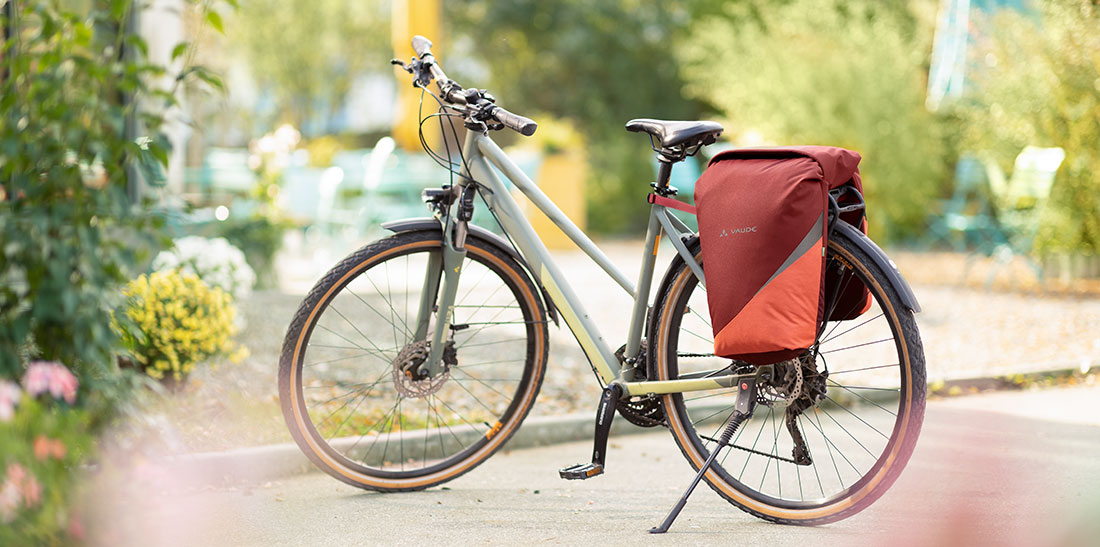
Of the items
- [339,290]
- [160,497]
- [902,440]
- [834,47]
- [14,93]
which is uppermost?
[834,47]

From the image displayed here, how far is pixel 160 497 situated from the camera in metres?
3.45

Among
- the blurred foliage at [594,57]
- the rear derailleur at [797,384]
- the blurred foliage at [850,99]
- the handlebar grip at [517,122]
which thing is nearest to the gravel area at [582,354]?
the rear derailleur at [797,384]

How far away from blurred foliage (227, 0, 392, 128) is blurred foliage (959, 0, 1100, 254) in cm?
1764

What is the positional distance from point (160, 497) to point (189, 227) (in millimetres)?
4181

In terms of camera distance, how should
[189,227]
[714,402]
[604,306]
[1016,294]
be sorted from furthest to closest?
[1016,294] → [604,306] → [189,227] → [714,402]

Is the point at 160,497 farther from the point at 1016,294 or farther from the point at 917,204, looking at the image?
the point at 917,204

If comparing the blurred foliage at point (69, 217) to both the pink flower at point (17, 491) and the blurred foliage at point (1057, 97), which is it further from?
the blurred foliage at point (1057, 97)

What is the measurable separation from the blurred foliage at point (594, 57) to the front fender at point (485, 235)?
558 inches

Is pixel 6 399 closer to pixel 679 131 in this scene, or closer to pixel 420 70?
pixel 420 70

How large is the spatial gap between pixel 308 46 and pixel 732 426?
23.5 m

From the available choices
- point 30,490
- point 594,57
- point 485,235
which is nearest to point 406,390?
point 485,235

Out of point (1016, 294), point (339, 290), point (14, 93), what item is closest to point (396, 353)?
point (339, 290)

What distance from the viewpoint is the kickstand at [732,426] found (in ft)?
10.6

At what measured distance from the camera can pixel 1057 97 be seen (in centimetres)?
938
